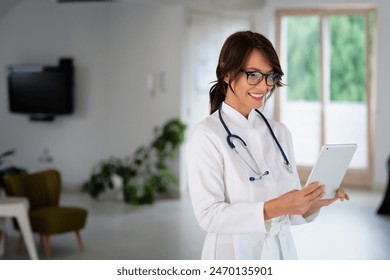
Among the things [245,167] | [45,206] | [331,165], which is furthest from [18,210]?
[331,165]

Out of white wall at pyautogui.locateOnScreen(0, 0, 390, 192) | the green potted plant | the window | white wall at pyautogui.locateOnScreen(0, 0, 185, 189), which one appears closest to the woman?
the window

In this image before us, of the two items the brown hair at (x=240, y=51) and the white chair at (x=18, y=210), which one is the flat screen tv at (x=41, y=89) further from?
the brown hair at (x=240, y=51)

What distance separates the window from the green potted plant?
272 cm

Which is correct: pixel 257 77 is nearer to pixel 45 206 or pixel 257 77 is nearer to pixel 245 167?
pixel 245 167

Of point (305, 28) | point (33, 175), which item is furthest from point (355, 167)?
point (33, 175)

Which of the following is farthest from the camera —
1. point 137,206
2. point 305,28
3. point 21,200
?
point 137,206

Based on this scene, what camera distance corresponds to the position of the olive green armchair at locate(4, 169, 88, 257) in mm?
3992

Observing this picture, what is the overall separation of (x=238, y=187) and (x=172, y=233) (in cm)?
291

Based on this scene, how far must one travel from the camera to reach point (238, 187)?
1.46 m

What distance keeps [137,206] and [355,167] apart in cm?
273

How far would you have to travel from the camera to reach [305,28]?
9.50 feet

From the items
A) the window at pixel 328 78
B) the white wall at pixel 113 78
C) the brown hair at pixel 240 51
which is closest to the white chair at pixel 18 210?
the window at pixel 328 78
